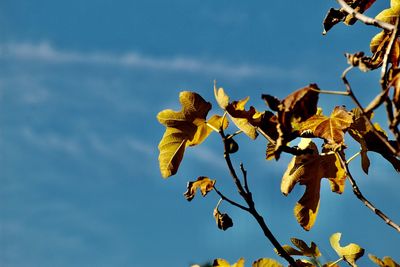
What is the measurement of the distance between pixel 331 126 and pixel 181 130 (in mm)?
654

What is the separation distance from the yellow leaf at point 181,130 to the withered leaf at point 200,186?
0.14 metres

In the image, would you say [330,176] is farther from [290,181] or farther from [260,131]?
[260,131]

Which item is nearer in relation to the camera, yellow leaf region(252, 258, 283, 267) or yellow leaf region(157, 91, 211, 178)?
yellow leaf region(252, 258, 283, 267)

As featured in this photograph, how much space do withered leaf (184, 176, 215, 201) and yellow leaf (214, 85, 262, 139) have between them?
0.26m

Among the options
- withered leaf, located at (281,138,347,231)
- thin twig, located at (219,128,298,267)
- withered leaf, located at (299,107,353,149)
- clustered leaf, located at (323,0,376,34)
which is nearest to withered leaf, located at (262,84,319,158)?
thin twig, located at (219,128,298,267)

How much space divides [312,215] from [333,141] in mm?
333

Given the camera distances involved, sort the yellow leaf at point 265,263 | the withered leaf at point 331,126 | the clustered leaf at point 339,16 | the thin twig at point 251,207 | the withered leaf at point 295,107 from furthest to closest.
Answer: the clustered leaf at point 339,16, the withered leaf at point 331,126, the yellow leaf at point 265,263, the thin twig at point 251,207, the withered leaf at point 295,107

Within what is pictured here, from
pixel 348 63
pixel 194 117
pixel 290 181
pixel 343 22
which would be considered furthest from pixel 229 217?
pixel 343 22

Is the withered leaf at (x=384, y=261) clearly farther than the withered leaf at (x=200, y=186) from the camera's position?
No

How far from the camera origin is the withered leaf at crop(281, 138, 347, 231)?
2.28 meters

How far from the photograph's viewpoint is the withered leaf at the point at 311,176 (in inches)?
89.8

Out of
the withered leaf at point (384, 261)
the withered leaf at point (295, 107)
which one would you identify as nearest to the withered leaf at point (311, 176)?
the withered leaf at point (384, 261)

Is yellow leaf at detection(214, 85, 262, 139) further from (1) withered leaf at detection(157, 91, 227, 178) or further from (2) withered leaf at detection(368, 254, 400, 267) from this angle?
(2) withered leaf at detection(368, 254, 400, 267)

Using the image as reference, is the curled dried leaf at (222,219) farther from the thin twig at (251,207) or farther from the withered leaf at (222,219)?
the thin twig at (251,207)
